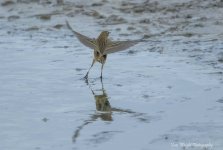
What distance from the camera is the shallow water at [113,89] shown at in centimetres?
642

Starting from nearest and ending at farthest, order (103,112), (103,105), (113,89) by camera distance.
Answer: (103,112), (103,105), (113,89)

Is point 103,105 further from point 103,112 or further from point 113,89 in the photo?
point 113,89

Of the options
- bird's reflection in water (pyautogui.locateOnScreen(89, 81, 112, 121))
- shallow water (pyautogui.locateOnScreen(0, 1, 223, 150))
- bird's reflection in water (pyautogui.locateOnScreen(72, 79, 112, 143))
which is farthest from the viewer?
bird's reflection in water (pyautogui.locateOnScreen(89, 81, 112, 121))

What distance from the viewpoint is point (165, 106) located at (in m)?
7.33

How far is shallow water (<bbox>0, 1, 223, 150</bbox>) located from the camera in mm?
6418

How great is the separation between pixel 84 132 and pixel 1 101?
1485 millimetres

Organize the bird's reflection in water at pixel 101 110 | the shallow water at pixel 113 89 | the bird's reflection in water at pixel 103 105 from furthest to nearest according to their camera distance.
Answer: the bird's reflection in water at pixel 103 105
the bird's reflection in water at pixel 101 110
the shallow water at pixel 113 89

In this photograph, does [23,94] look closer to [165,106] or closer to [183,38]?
[165,106]

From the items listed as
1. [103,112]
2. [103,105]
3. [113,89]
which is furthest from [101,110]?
[113,89]

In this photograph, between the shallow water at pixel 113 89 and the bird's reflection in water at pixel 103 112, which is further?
the bird's reflection in water at pixel 103 112

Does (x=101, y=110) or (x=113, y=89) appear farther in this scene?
(x=113, y=89)

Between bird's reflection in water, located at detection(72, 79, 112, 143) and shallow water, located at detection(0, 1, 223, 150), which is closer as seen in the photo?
shallow water, located at detection(0, 1, 223, 150)

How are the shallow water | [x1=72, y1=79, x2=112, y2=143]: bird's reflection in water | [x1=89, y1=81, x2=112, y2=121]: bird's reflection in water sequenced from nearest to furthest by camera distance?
the shallow water → [x1=72, y1=79, x2=112, y2=143]: bird's reflection in water → [x1=89, y1=81, x2=112, y2=121]: bird's reflection in water

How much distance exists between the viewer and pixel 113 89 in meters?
8.16
